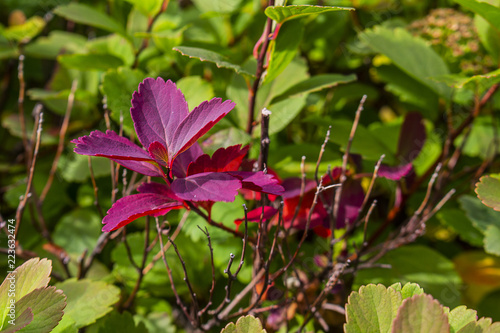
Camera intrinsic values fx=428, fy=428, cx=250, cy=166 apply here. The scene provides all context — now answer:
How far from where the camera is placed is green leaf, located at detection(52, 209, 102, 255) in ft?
2.68

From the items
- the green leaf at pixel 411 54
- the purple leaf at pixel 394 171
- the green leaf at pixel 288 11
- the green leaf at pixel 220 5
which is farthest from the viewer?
the green leaf at pixel 220 5

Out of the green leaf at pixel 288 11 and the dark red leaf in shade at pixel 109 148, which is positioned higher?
the green leaf at pixel 288 11

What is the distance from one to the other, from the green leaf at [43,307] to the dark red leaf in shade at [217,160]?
0.19m

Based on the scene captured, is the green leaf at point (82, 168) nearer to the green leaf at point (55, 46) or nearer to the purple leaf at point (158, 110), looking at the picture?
the green leaf at point (55, 46)

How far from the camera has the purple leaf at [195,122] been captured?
0.42 metres

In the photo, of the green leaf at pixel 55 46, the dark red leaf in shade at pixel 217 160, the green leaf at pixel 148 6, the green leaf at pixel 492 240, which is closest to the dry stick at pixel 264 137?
the dark red leaf in shade at pixel 217 160

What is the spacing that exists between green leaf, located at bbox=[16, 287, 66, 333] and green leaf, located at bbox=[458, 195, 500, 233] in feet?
1.93

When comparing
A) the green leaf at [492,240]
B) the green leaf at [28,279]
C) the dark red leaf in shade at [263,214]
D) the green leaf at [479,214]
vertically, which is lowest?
the green leaf at [479,214]

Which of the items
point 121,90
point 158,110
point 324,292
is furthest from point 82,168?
point 324,292

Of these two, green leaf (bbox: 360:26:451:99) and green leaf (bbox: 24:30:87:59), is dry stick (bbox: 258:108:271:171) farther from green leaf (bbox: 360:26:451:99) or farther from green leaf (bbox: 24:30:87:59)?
green leaf (bbox: 24:30:87:59)

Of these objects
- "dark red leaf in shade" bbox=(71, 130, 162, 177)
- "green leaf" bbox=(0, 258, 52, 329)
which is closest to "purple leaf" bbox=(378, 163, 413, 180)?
"dark red leaf in shade" bbox=(71, 130, 162, 177)

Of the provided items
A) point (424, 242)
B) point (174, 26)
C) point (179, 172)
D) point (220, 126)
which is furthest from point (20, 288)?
point (424, 242)

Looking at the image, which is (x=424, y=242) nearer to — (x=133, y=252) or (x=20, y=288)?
(x=133, y=252)

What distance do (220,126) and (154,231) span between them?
236 millimetres
